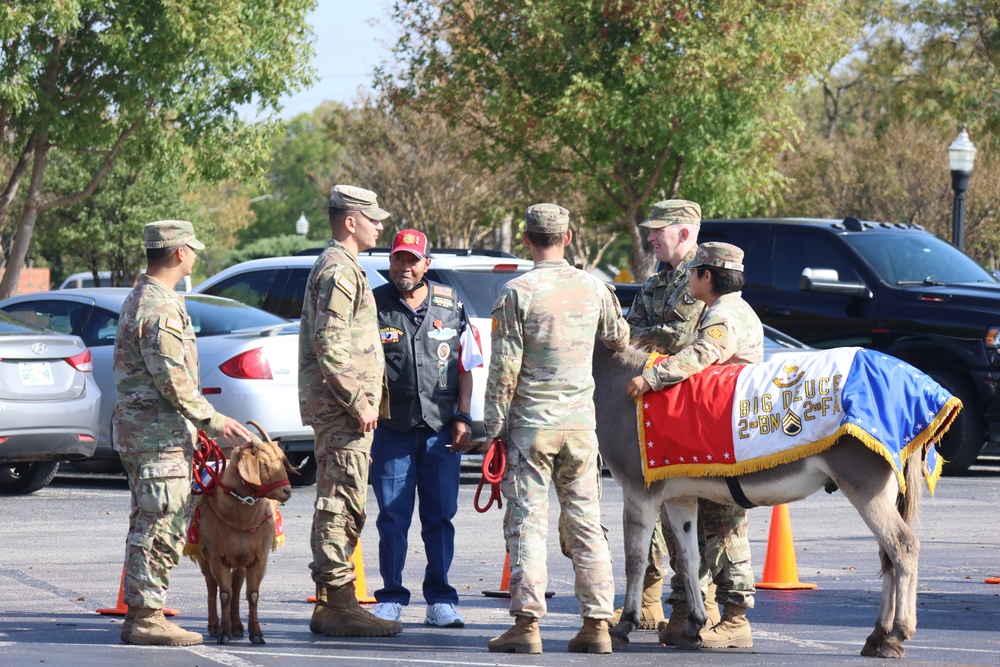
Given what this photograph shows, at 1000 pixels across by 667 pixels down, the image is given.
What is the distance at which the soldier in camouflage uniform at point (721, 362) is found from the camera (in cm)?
708

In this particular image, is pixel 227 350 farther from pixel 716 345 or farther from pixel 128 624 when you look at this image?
pixel 716 345

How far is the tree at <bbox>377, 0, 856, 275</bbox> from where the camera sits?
2480 cm

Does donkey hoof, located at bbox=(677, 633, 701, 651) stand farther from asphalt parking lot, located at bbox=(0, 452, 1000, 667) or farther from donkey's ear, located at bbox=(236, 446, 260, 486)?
donkey's ear, located at bbox=(236, 446, 260, 486)

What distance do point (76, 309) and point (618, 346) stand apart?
25.6 feet

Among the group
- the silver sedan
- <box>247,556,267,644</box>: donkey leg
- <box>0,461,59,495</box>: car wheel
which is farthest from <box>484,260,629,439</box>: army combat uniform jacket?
<box>0,461,59,495</box>: car wheel

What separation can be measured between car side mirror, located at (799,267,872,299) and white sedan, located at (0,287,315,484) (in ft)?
17.3

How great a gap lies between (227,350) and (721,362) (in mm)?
6352

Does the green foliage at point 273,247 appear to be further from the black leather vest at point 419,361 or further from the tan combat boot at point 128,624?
the tan combat boot at point 128,624

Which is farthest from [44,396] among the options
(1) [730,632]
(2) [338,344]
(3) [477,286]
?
(1) [730,632]

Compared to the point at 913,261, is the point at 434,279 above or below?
below

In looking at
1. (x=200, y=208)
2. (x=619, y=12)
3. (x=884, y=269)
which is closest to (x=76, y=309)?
(x=884, y=269)

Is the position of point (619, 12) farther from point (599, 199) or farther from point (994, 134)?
point (994, 134)

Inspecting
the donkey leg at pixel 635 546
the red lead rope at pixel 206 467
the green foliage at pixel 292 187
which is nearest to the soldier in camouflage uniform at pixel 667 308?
the donkey leg at pixel 635 546

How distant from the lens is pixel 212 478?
7.12m
